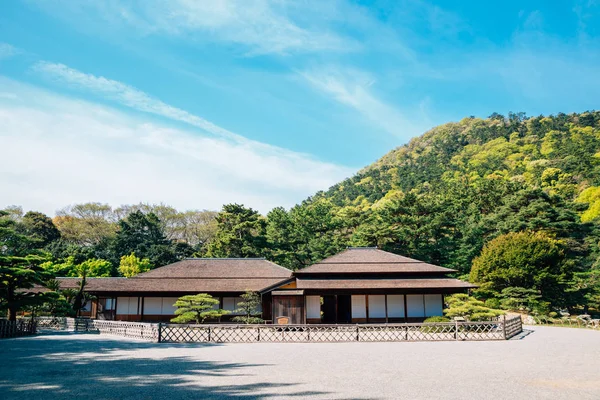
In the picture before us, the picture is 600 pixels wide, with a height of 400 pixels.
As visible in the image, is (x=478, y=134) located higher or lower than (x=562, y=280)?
higher

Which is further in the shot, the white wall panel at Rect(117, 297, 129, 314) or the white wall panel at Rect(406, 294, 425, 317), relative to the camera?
the white wall panel at Rect(117, 297, 129, 314)

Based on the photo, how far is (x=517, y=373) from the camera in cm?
1118

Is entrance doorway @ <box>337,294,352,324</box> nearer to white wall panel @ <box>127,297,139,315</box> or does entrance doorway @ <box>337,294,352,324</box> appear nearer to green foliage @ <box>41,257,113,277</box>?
white wall panel @ <box>127,297,139,315</box>

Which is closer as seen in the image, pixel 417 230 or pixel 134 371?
pixel 134 371

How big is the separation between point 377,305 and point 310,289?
5.09m

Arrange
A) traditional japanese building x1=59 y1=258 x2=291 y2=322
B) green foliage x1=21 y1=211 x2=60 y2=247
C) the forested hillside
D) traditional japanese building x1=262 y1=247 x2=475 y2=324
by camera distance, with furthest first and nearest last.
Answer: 1. green foliage x1=21 y1=211 x2=60 y2=247
2. the forested hillside
3. traditional japanese building x1=59 y1=258 x2=291 y2=322
4. traditional japanese building x1=262 y1=247 x2=475 y2=324

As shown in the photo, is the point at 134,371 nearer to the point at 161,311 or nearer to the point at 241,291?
the point at 241,291

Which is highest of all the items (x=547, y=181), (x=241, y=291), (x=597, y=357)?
(x=547, y=181)

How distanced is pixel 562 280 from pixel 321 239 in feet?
78.1

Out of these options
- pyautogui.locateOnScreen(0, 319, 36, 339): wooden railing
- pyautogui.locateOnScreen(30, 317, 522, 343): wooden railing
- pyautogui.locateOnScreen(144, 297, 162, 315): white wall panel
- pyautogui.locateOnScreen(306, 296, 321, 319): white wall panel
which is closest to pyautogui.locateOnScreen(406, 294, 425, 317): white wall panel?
pyautogui.locateOnScreen(30, 317, 522, 343): wooden railing

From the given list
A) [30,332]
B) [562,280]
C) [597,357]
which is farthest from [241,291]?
[562,280]

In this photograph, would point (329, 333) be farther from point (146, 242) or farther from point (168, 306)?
point (146, 242)

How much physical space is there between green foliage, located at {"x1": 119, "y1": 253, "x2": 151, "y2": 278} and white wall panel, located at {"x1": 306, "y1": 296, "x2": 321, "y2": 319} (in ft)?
92.2

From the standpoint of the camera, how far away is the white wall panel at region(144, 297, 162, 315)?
31.9 m
